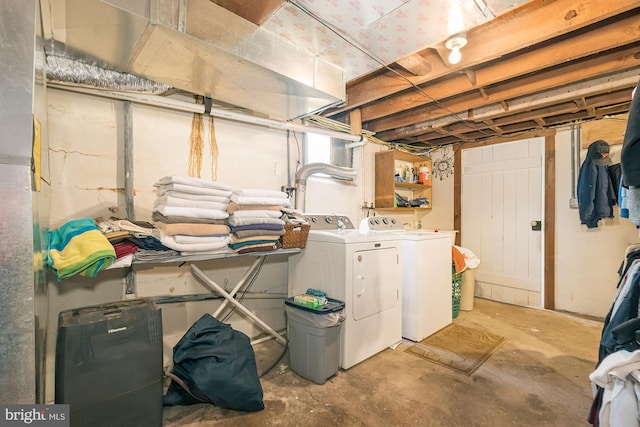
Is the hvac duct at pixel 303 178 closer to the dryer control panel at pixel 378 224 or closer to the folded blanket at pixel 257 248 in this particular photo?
the dryer control panel at pixel 378 224

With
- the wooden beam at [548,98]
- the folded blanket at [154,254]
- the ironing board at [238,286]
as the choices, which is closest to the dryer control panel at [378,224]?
the ironing board at [238,286]

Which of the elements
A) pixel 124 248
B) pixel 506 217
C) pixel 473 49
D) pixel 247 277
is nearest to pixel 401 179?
pixel 506 217

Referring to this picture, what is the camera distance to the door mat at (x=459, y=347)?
2203 mm

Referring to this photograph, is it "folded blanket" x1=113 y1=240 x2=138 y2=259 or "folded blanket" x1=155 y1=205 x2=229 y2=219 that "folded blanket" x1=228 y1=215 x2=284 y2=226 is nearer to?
"folded blanket" x1=155 y1=205 x2=229 y2=219

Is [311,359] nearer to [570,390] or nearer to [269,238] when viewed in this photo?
[269,238]

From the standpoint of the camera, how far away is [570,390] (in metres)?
1.88

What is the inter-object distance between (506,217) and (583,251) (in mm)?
828

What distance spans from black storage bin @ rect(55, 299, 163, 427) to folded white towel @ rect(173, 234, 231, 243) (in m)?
0.38

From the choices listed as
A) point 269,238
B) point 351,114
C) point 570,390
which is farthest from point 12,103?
point 570,390

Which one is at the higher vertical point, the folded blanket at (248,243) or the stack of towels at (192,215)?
the stack of towels at (192,215)

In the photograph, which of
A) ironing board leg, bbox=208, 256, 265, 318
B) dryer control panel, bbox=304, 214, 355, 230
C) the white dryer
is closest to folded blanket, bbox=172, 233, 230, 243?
ironing board leg, bbox=208, 256, 265, 318

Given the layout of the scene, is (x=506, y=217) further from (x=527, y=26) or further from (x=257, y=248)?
(x=257, y=248)

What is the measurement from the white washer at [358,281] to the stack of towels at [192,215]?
723mm

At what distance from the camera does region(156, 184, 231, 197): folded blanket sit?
65.7 inches
